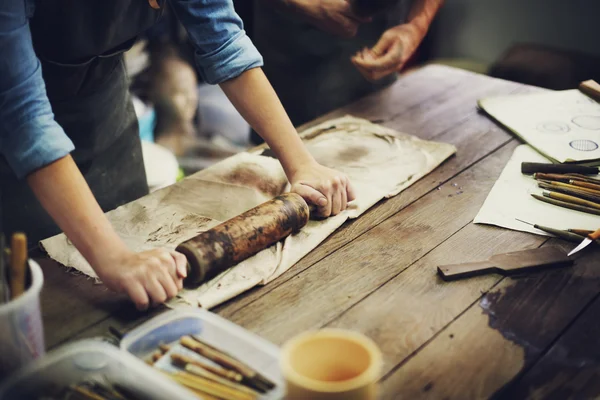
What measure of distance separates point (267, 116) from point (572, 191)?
2.81ft

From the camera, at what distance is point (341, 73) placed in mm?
2570

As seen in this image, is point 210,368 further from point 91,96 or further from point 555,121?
point 555,121

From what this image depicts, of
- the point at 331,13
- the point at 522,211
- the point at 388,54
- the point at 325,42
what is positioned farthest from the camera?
the point at 325,42

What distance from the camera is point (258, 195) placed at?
1.70 meters

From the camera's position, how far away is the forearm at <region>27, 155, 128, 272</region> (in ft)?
3.92

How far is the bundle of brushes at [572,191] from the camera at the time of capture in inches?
64.3

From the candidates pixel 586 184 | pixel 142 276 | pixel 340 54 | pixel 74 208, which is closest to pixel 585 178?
pixel 586 184

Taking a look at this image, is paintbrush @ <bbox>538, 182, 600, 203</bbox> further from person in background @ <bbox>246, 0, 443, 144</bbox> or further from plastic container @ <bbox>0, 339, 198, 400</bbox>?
plastic container @ <bbox>0, 339, 198, 400</bbox>

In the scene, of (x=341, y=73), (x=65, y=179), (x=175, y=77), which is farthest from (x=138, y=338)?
(x=175, y=77)

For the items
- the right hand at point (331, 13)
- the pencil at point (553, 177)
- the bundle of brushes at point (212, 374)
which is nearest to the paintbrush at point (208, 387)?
the bundle of brushes at point (212, 374)

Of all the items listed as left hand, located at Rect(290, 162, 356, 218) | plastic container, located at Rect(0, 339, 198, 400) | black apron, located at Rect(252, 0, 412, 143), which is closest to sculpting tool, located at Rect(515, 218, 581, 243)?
left hand, located at Rect(290, 162, 356, 218)

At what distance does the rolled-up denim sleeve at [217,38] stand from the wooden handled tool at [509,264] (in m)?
0.74

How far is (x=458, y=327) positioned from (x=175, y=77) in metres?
2.92

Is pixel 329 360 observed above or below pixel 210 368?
above
